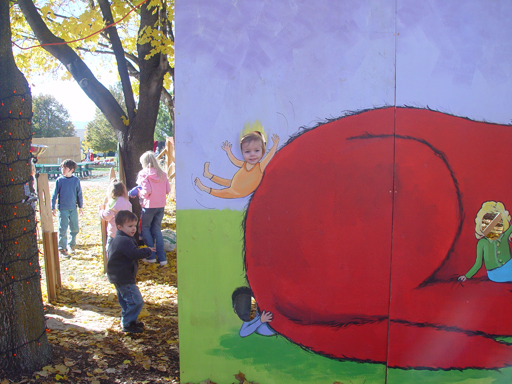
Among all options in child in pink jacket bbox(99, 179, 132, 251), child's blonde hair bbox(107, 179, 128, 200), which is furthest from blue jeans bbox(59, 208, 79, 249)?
child's blonde hair bbox(107, 179, 128, 200)

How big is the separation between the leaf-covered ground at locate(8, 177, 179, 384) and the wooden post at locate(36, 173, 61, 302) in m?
0.18

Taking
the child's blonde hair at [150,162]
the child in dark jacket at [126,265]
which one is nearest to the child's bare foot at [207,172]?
the child in dark jacket at [126,265]

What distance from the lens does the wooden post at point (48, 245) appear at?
482cm

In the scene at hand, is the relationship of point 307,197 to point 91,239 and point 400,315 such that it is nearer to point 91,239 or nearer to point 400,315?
point 400,315

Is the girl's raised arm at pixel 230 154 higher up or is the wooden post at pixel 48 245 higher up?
the girl's raised arm at pixel 230 154

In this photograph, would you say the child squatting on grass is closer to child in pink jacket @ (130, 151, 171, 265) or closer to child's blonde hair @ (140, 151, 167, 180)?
child in pink jacket @ (130, 151, 171, 265)

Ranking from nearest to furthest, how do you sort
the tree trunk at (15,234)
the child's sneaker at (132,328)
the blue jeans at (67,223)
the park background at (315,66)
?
the park background at (315,66) < the tree trunk at (15,234) < the child's sneaker at (132,328) < the blue jeans at (67,223)

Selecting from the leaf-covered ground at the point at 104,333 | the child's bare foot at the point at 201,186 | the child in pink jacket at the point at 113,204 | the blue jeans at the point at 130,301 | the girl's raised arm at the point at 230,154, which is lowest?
the leaf-covered ground at the point at 104,333

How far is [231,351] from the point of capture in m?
2.95

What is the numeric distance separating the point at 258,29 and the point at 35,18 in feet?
15.5

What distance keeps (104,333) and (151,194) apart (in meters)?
2.49

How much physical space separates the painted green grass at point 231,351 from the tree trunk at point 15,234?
4.28ft

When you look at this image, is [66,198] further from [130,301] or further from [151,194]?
[130,301]

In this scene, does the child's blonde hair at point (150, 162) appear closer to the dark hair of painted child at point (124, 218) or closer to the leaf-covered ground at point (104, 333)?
the leaf-covered ground at point (104, 333)
